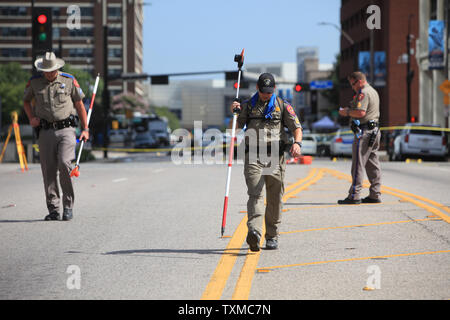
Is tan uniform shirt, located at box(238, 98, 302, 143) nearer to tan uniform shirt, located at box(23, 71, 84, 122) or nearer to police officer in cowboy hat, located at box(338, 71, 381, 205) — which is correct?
tan uniform shirt, located at box(23, 71, 84, 122)

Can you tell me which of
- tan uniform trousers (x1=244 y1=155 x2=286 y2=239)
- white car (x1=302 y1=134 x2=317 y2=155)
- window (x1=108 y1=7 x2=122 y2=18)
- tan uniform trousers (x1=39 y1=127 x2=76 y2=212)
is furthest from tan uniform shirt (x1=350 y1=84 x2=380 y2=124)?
window (x1=108 y1=7 x2=122 y2=18)

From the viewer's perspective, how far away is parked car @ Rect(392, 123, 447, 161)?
32.2 metres

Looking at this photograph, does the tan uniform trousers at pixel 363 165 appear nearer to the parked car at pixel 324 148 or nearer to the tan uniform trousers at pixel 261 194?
the tan uniform trousers at pixel 261 194

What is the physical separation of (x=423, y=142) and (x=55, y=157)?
79.0 feet

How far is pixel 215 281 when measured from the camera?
633 cm

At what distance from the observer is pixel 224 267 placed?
22.8 feet

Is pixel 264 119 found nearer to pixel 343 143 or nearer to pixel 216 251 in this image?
pixel 216 251

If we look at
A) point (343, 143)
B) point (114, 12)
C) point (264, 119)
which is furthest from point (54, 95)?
point (114, 12)

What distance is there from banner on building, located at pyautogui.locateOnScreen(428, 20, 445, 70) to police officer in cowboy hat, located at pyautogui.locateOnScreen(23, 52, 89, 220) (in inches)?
1380

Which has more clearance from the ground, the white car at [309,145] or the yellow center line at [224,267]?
the white car at [309,145]

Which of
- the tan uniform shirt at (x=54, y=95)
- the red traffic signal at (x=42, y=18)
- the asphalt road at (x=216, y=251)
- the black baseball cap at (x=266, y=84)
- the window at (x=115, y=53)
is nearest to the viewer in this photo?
the asphalt road at (x=216, y=251)

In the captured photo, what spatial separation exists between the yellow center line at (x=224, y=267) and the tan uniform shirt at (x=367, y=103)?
11.3 ft

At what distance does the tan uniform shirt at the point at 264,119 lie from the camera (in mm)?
7891

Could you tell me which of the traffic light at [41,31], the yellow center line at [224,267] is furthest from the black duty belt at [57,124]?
the traffic light at [41,31]
